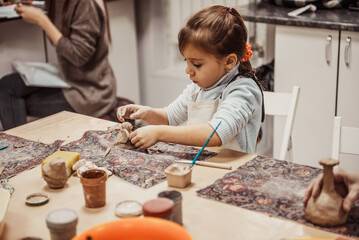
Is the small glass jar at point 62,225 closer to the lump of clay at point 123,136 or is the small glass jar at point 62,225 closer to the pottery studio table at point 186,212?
the pottery studio table at point 186,212

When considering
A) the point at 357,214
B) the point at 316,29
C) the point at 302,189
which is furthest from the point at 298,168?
the point at 316,29

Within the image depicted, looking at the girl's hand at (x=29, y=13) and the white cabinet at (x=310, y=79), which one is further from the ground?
the girl's hand at (x=29, y=13)

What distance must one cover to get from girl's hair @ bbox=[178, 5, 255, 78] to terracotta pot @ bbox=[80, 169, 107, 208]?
0.64m

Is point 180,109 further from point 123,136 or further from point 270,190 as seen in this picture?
point 270,190

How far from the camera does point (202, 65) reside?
187 centimetres

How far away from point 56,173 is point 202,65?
65 cm

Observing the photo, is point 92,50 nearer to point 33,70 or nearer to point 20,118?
point 33,70

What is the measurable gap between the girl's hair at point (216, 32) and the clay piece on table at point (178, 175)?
0.50 metres

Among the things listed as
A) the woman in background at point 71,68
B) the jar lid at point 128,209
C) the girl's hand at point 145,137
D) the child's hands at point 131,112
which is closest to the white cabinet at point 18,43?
the woman in background at point 71,68

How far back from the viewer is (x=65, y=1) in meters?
2.94

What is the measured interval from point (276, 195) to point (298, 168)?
0.67 ft

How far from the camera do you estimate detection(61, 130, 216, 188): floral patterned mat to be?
5.29 feet

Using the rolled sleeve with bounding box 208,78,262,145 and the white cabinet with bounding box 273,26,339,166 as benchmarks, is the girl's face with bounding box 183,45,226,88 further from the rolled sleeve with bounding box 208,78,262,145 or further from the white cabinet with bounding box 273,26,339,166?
the white cabinet with bounding box 273,26,339,166

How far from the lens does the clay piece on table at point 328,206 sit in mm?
1285
